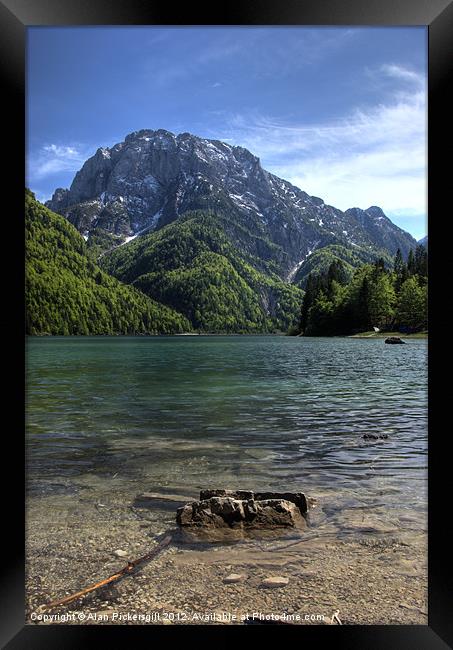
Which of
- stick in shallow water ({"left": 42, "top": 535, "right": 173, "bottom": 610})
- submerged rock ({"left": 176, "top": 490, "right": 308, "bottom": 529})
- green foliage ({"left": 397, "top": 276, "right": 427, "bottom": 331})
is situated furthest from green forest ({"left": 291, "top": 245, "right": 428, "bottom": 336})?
stick in shallow water ({"left": 42, "top": 535, "right": 173, "bottom": 610})

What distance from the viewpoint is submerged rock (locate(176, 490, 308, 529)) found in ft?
22.9

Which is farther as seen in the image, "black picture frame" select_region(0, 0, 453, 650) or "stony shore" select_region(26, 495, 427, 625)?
"stony shore" select_region(26, 495, 427, 625)

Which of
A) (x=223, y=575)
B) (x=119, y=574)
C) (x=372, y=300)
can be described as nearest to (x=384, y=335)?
(x=372, y=300)

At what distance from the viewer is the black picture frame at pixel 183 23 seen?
12.1 ft

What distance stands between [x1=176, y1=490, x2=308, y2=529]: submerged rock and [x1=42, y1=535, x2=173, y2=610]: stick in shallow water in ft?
1.57

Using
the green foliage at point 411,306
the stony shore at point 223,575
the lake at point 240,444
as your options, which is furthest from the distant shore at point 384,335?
the stony shore at point 223,575

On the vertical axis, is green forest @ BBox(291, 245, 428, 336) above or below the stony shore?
above

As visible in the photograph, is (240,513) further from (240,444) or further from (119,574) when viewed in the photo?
(240,444)

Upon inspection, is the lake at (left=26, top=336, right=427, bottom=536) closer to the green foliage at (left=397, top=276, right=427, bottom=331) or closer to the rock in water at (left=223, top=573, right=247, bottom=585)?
the rock in water at (left=223, top=573, right=247, bottom=585)

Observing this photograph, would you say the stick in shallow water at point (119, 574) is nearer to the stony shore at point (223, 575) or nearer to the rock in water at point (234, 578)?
the stony shore at point (223, 575)

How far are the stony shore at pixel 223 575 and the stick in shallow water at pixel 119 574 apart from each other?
0.09m

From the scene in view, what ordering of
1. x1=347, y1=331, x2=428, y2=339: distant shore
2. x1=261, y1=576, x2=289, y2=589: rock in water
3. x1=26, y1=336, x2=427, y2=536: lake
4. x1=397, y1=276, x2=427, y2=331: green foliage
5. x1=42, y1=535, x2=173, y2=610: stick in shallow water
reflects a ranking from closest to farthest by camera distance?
x1=42, y1=535, x2=173, y2=610: stick in shallow water < x1=261, y1=576, x2=289, y2=589: rock in water < x1=26, y1=336, x2=427, y2=536: lake < x1=397, y1=276, x2=427, y2=331: green foliage < x1=347, y1=331, x2=428, y2=339: distant shore
